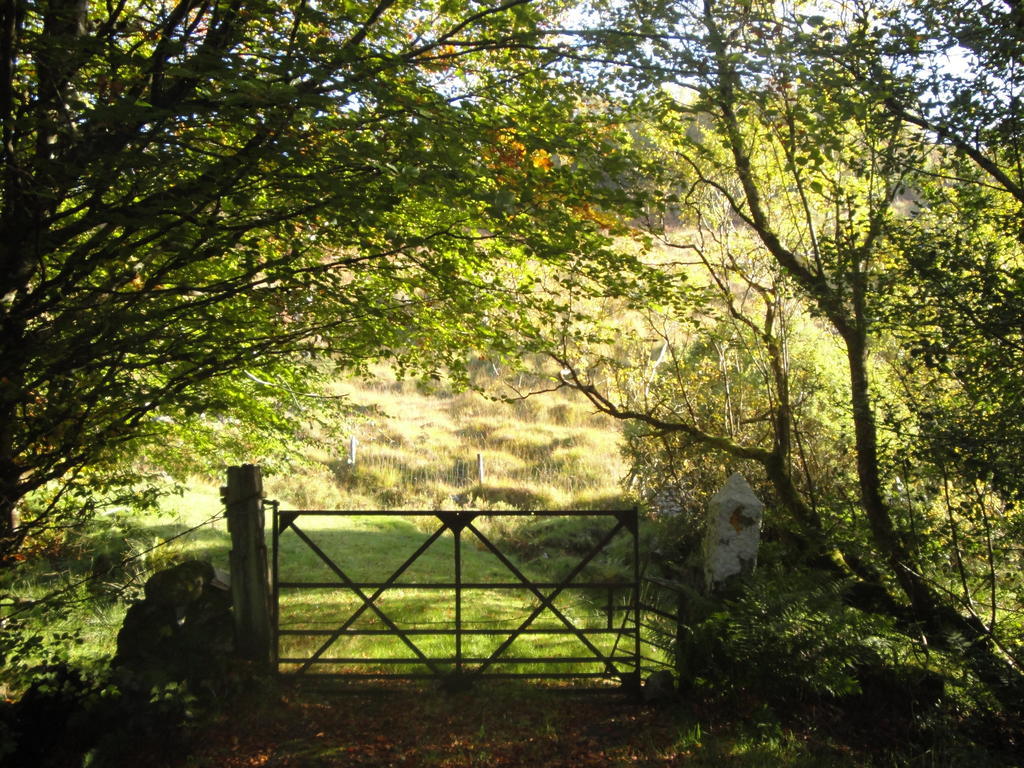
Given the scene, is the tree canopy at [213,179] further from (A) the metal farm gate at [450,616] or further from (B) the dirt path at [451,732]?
(B) the dirt path at [451,732]

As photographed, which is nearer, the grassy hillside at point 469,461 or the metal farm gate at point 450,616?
the metal farm gate at point 450,616

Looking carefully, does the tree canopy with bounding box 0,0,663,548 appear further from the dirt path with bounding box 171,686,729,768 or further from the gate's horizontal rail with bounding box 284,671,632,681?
the gate's horizontal rail with bounding box 284,671,632,681

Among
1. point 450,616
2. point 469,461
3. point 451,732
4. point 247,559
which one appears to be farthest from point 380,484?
point 451,732

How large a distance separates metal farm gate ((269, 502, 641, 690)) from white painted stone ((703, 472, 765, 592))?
741 millimetres

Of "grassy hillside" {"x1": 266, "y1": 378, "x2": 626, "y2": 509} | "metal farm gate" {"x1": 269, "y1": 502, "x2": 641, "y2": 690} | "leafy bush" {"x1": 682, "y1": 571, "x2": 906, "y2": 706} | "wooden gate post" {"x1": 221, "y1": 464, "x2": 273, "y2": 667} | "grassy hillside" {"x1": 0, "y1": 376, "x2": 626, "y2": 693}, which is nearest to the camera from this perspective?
"leafy bush" {"x1": 682, "y1": 571, "x2": 906, "y2": 706}

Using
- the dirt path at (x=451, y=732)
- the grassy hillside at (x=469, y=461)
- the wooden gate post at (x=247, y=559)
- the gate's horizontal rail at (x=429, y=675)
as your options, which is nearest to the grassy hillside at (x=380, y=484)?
the grassy hillside at (x=469, y=461)

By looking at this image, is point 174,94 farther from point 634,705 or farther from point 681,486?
point 681,486

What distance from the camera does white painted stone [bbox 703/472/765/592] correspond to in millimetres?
6289

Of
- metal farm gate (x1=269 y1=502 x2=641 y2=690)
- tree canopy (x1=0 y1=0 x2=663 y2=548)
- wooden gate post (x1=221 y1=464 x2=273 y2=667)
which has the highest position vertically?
tree canopy (x1=0 y1=0 x2=663 y2=548)

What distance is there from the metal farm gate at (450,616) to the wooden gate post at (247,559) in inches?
5.1

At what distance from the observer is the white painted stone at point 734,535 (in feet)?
20.6

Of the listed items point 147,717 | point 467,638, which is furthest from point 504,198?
point 467,638

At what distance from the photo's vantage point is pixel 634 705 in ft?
20.4

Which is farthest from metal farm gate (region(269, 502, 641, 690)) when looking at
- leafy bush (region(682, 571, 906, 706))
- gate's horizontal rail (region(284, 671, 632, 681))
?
leafy bush (region(682, 571, 906, 706))
